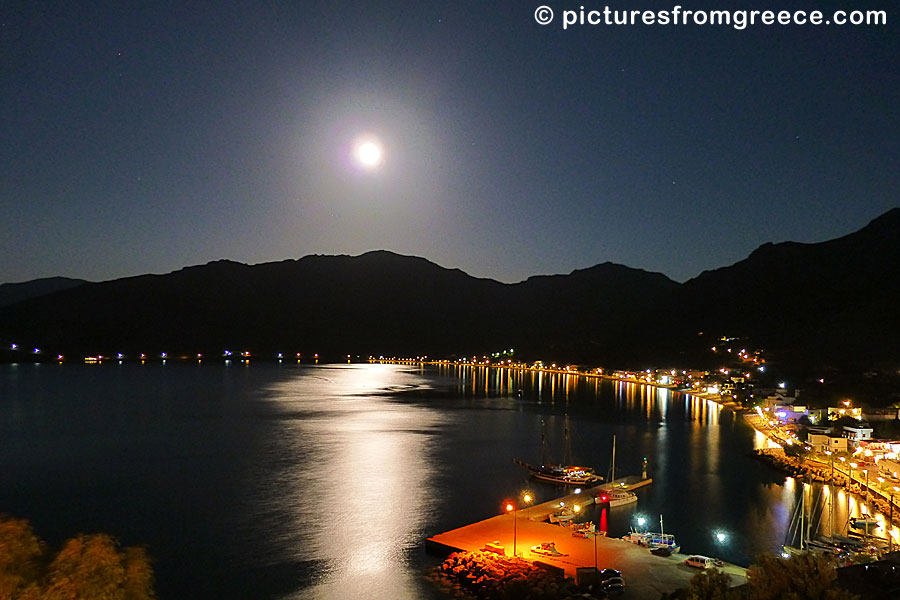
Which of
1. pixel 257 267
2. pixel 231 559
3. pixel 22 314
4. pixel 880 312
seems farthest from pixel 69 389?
pixel 257 267

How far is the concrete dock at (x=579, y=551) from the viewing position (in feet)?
36.5

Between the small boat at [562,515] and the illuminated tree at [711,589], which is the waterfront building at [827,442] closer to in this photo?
the small boat at [562,515]

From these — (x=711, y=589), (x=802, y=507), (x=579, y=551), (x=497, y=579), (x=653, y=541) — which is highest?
(x=711, y=589)

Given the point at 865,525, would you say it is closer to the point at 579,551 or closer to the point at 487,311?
the point at 579,551

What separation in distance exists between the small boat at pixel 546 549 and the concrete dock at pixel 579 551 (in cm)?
10

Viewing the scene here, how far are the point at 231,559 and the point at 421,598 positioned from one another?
5.07m

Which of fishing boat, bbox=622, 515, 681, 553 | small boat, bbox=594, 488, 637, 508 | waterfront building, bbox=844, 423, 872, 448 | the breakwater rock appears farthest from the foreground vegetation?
waterfront building, bbox=844, 423, 872, 448

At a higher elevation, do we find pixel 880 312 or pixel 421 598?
pixel 880 312

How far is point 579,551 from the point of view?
12.3 metres

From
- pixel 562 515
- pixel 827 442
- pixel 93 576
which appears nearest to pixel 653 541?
pixel 562 515

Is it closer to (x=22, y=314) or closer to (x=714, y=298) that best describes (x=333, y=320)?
(x=22, y=314)

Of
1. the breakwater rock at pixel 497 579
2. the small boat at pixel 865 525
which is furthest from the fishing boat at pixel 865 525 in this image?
the breakwater rock at pixel 497 579

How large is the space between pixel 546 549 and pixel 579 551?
60 cm

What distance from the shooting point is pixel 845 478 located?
20.1 meters
